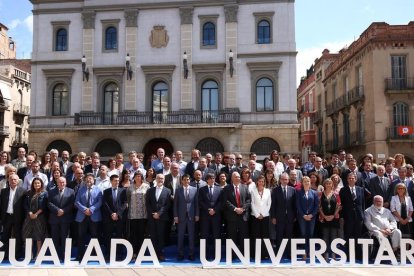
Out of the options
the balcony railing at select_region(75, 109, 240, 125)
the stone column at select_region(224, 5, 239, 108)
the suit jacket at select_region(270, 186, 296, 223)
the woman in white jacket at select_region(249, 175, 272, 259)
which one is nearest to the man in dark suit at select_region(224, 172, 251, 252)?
the woman in white jacket at select_region(249, 175, 272, 259)

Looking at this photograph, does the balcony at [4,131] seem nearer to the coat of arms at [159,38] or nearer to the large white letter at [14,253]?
the coat of arms at [159,38]

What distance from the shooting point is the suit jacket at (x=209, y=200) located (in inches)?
482

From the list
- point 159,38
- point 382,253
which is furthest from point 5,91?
point 382,253

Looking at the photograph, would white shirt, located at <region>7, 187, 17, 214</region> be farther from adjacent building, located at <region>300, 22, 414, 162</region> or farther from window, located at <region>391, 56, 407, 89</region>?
window, located at <region>391, 56, 407, 89</region>

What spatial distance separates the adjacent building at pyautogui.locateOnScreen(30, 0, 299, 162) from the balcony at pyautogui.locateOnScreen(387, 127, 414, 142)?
317 inches

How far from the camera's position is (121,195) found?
1215 centimetres

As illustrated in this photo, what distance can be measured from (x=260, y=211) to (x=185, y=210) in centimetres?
180

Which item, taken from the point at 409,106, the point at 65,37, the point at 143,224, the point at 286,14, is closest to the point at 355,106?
the point at 409,106

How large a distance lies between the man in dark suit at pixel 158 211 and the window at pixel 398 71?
87.1 feet

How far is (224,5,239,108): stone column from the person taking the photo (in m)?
30.4

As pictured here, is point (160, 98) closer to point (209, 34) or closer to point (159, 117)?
point (159, 117)

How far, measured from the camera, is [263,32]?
30953 mm

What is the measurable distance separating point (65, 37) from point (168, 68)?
7204mm

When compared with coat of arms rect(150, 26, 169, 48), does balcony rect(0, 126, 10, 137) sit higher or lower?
Answer: lower
